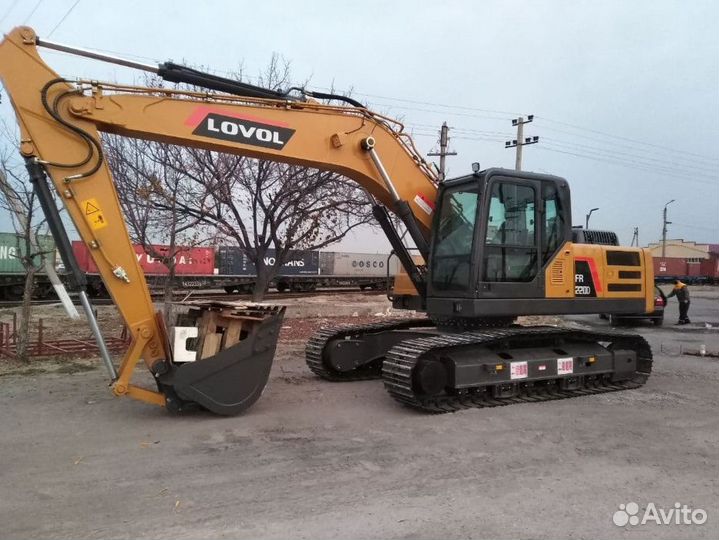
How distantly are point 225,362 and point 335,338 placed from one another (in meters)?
2.73

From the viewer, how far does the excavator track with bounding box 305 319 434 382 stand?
8.50m

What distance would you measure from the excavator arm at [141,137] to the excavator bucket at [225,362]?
0.01m

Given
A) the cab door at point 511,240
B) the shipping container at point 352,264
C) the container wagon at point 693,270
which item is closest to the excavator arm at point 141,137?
the cab door at point 511,240

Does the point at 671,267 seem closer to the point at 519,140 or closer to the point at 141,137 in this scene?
the point at 519,140

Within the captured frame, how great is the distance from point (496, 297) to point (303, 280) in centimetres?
2937

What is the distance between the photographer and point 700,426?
6.40 metres

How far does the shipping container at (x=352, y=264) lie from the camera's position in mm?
37656

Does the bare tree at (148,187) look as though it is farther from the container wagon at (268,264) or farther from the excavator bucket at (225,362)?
the container wagon at (268,264)

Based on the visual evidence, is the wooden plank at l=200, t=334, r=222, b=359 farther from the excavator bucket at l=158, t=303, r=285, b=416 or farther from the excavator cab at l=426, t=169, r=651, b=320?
the excavator cab at l=426, t=169, r=651, b=320

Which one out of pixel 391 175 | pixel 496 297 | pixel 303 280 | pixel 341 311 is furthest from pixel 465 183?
pixel 303 280

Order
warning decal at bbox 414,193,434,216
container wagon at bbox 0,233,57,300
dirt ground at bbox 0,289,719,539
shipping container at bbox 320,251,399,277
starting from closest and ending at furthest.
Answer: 1. dirt ground at bbox 0,289,719,539
2. warning decal at bbox 414,193,434,216
3. container wagon at bbox 0,233,57,300
4. shipping container at bbox 320,251,399,277

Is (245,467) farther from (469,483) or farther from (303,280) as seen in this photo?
(303,280)

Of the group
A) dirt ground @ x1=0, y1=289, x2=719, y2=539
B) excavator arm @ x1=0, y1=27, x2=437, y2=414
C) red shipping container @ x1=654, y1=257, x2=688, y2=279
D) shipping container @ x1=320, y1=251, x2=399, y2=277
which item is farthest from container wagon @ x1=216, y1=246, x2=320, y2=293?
red shipping container @ x1=654, y1=257, x2=688, y2=279

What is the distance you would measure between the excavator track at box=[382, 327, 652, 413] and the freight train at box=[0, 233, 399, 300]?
44.7ft
